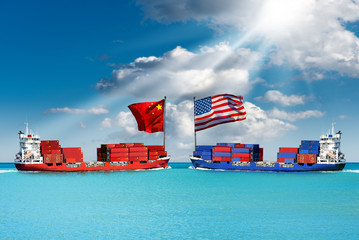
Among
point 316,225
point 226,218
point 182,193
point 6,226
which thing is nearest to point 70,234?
point 6,226

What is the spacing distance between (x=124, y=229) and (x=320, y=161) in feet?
226

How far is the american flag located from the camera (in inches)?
3216

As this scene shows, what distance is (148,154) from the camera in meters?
101

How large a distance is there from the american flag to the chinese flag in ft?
52.9

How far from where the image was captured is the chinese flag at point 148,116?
95.5m

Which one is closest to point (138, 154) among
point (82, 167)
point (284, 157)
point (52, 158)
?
point (82, 167)

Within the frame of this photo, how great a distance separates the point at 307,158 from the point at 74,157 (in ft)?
186

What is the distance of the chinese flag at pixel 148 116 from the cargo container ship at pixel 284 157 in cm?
1406

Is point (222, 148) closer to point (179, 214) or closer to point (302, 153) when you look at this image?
point (302, 153)

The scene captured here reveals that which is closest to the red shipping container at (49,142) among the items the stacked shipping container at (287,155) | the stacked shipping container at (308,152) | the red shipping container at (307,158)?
the stacked shipping container at (287,155)

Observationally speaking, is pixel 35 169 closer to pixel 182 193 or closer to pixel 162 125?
pixel 162 125

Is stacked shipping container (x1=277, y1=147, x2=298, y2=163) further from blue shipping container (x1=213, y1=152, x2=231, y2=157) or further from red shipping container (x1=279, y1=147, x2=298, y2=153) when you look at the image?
blue shipping container (x1=213, y1=152, x2=231, y2=157)

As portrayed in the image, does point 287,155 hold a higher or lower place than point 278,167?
higher

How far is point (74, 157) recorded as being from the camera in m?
94.8
